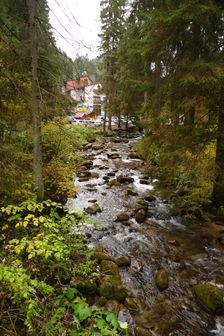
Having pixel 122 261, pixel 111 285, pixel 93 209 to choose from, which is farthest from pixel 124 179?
pixel 111 285

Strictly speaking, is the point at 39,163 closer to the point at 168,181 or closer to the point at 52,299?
the point at 52,299

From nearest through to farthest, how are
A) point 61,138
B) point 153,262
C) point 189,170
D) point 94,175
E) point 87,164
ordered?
point 153,262 → point 189,170 → point 61,138 → point 94,175 → point 87,164

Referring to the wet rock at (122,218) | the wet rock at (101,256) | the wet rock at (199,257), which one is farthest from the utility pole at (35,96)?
the wet rock at (199,257)

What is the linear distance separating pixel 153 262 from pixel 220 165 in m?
3.65

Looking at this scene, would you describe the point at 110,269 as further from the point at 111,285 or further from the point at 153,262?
the point at 153,262

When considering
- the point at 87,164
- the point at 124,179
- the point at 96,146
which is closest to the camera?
the point at 124,179

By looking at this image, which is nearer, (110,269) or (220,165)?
(110,269)

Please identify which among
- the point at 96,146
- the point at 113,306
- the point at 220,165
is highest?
the point at 220,165

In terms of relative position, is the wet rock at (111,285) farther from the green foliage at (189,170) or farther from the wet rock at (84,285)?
the green foliage at (189,170)

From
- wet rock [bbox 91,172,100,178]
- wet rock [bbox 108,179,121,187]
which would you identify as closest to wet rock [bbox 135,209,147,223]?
wet rock [bbox 108,179,121,187]

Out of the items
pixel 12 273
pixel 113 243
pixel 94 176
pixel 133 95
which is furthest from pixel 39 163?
pixel 133 95

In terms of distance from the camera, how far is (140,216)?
8531 mm

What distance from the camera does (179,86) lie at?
7.66 meters

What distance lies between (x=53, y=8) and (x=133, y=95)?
797 inches
